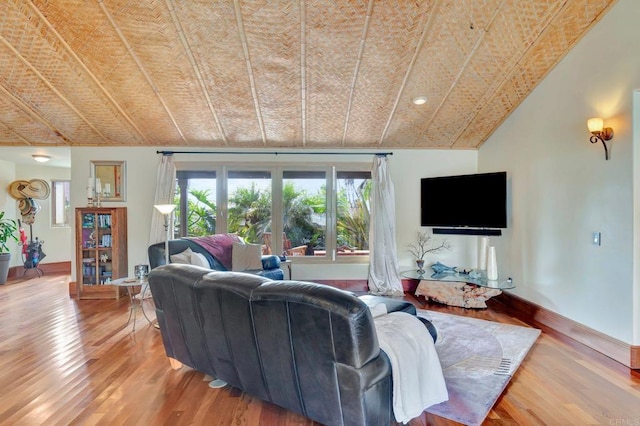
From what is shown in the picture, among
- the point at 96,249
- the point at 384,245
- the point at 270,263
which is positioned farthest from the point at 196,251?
the point at 384,245

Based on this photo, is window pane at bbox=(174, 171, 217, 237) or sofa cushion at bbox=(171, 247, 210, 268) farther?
window pane at bbox=(174, 171, 217, 237)

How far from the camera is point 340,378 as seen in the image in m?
1.50

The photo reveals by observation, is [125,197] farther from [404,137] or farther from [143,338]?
[404,137]

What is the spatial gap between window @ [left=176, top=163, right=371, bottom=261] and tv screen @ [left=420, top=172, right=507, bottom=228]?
96 cm

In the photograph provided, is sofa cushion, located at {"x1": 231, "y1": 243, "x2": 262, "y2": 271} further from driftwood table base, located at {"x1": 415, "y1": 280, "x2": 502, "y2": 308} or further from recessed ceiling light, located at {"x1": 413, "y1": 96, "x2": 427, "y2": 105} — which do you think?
recessed ceiling light, located at {"x1": 413, "y1": 96, "x2": 427, "y2": 105}

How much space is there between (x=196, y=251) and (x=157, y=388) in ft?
6.79

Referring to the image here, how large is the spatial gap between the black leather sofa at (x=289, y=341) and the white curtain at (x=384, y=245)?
10.4ft

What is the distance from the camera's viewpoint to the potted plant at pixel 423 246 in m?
5.07

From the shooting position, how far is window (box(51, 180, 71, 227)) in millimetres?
6746

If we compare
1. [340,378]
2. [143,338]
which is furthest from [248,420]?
[143,338]

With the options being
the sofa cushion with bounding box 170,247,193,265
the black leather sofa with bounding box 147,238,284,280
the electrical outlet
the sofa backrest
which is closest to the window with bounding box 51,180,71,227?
the black leather sofa with bounding box 147,238,284,280

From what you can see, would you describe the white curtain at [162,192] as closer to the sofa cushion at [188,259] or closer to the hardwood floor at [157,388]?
the sofa cushion at [188,259]

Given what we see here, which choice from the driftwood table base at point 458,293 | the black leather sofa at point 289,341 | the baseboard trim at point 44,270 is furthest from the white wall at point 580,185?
the baseboard trim at point 44,270

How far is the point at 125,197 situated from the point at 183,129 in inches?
59.9
